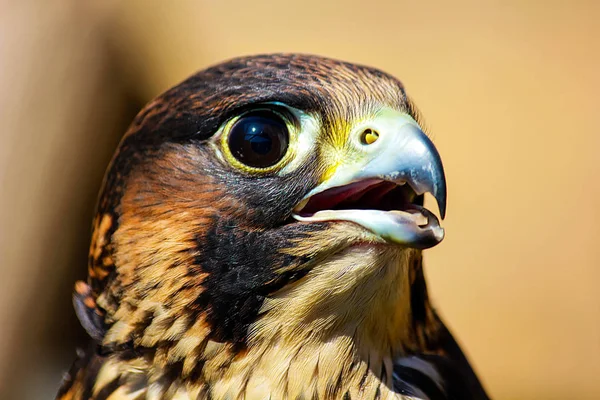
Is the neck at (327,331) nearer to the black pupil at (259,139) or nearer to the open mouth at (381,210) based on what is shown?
the open mouth at (381,210)

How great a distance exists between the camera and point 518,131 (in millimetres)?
7094

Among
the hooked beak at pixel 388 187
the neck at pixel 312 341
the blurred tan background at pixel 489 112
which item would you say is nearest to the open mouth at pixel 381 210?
the hooked beak at pixel 388 187

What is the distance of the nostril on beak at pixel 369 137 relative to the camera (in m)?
2.19

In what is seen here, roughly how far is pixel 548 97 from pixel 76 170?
4.36 meters

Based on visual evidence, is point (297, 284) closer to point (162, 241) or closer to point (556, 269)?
point (162, 241)

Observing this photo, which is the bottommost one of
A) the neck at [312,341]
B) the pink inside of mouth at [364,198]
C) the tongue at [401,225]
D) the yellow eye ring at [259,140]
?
the neck at [312,341]

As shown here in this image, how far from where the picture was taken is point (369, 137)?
2.20m

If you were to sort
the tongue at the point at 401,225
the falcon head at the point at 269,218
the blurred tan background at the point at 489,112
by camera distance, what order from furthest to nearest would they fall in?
the blurred tan background at the point at 489,112
the falcon head at the point at 269,218
the tongue at the point at 401,225

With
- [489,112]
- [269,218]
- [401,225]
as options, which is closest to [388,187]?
[401,225]

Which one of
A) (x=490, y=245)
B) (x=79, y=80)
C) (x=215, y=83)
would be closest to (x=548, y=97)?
(x=490, y=245)

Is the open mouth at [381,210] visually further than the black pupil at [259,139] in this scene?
No

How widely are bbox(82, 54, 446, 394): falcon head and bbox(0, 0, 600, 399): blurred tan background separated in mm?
3985

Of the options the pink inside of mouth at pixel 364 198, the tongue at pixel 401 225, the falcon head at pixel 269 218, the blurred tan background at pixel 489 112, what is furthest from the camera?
the blurred tan background at pixel 489 112

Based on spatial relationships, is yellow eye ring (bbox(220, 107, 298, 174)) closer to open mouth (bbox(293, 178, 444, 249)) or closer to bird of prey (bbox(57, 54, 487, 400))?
bird of prey (bbox(57, 54, 487, 400))
